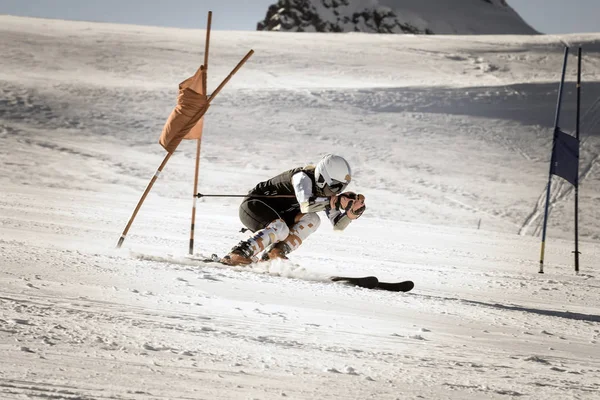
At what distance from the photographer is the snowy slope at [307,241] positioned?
316cm

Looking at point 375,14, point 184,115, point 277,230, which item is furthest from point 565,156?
point 375,14

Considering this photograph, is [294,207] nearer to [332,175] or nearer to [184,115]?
[332,175]

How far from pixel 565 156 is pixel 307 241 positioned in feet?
11.2

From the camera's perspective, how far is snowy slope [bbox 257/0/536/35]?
5364 inches

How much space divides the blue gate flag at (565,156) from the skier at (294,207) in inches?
148

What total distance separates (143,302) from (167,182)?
12.3m

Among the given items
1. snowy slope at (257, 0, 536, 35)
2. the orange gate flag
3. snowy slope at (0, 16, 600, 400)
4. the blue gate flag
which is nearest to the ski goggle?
snowy slope at (0, 16, 600, 400)

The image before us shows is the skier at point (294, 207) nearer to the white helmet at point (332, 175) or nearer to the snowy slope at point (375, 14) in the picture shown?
the white helmet at point (332, 175)

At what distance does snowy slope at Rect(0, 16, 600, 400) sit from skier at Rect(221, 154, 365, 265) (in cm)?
26

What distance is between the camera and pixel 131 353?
313 cm

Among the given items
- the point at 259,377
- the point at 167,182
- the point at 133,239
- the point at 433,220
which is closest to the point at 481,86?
the point at 433,220

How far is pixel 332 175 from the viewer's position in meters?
6.10

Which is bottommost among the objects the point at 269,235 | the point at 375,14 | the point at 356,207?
the point at 269,235

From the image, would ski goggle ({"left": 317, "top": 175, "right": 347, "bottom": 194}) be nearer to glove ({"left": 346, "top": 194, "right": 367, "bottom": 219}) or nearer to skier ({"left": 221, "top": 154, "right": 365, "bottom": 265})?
skier ({"left": 221, "top": 154, "right": 365, "bottom": 265})
